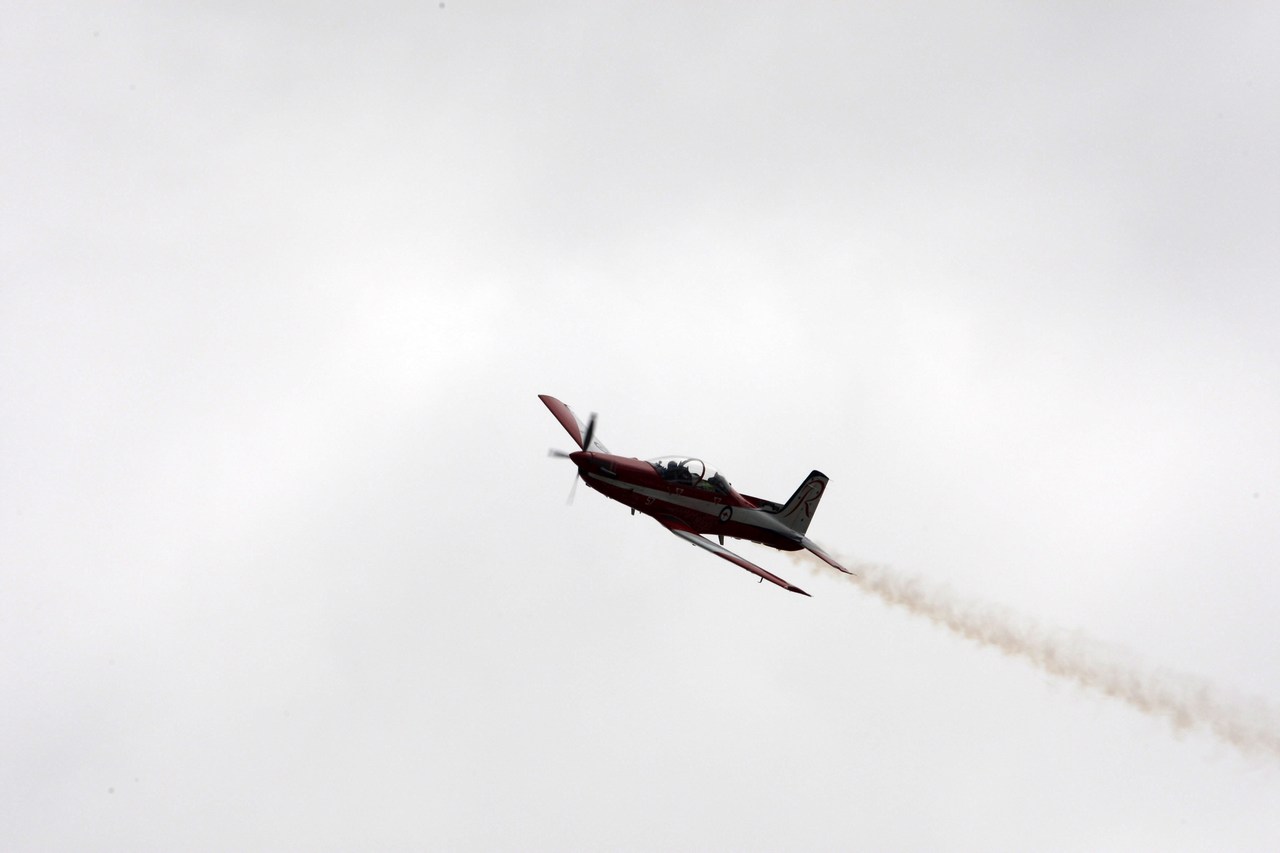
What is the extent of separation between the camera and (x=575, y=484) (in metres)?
49.9

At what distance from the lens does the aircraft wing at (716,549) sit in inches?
1804

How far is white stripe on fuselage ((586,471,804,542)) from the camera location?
51.6m

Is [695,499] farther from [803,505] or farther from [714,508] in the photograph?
[803,505]

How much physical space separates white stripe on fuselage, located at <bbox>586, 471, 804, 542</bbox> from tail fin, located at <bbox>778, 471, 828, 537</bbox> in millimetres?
431

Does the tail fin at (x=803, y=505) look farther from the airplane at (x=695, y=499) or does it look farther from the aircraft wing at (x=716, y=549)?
the aircraft wing at (x=716, y=549)

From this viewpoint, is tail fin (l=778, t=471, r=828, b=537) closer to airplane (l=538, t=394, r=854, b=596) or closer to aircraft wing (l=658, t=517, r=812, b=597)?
airplane (l=538, t=394, r=854, b=596)

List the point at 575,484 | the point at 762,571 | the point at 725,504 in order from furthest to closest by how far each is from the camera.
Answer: the point at 725,504
the point at 575,484
the point at 762,571

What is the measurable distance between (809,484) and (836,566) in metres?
4.19

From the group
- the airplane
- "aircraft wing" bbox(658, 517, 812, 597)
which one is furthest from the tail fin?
"aircraft wing" bbox(658, 517, 812, 597)

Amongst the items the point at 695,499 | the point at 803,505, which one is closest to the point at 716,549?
the point at 695,499

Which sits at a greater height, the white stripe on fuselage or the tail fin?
the tail fin

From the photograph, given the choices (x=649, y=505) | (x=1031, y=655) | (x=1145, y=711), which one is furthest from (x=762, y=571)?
(x=1145, y=711)

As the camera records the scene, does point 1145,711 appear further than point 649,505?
Yes

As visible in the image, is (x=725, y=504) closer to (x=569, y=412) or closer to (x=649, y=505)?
(x=649, y=505)
